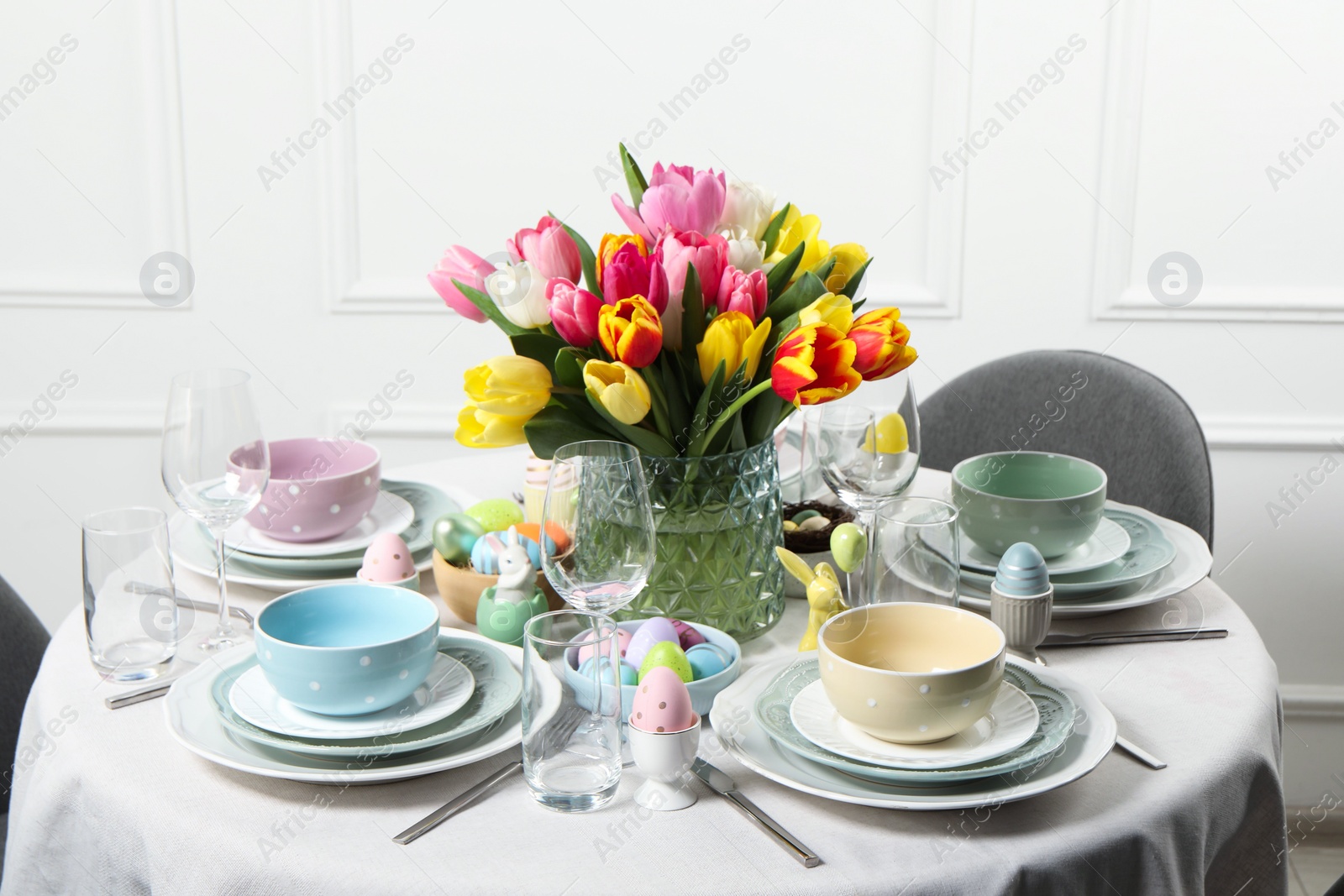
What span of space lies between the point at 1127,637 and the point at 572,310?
0.65 m

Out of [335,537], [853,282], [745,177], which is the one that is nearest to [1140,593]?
[853,282]

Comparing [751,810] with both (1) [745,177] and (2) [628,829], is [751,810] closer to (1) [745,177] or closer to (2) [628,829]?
(2) [628,829]

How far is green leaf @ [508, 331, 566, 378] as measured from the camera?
1.17 meters

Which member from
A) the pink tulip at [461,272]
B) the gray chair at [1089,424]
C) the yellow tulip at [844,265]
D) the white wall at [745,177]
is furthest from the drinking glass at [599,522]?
the white wall at [745,177]

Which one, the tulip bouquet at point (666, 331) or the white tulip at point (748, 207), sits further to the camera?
the white tulip at point (748, 207)

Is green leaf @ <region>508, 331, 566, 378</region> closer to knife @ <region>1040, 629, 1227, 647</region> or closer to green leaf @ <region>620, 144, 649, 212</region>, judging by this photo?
green leaf @ <region>620, 144, 649, 212</region>

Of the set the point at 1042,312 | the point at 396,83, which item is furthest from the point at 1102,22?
the point at 396,83

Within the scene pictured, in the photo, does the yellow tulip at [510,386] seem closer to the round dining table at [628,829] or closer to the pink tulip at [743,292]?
the pink tulip at [743,292]

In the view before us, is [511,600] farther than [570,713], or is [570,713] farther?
[511,600]

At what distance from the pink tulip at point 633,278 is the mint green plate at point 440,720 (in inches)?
13.8

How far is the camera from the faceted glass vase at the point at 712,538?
1184mm

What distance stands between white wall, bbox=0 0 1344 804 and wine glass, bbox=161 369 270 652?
1461 millimetres

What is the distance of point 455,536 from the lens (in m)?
1.30

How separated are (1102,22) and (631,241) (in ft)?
5.44
